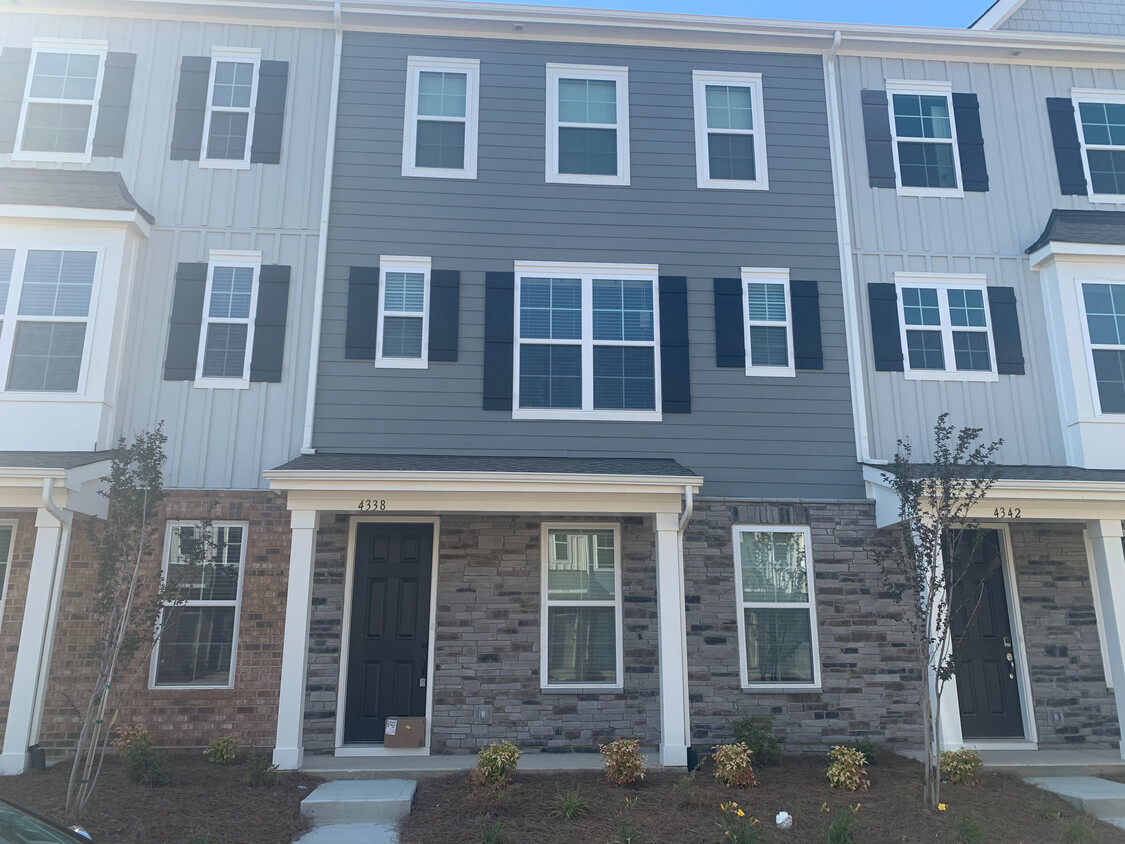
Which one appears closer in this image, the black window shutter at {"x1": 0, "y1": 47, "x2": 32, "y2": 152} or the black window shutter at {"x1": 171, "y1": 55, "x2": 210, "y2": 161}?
the black window shutter at {"x1": 0, "y1": 47, "x2": 32, "y2": 152}

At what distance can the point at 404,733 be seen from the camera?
8414 mm

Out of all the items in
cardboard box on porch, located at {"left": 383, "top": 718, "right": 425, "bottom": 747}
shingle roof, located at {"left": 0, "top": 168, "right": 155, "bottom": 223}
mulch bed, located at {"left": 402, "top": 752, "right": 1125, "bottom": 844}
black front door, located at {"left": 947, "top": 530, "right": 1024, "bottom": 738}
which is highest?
shingle roof, located at {"left": 0, "top": 168, "right": 155, "bottom": 223}

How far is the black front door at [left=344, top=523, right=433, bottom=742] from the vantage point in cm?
859

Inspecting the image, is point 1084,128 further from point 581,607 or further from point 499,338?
point 581,607

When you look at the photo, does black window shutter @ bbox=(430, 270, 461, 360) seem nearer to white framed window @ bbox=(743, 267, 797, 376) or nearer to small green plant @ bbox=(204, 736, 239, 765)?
white framed window @ bbox=(743, 267, 797, 376)

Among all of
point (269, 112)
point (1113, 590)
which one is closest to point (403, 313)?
point (269, 112)

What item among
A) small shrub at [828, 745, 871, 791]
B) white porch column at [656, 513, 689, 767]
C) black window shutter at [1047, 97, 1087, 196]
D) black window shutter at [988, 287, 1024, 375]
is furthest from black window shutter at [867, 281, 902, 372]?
small shrub at [828, 745, 871, 791]

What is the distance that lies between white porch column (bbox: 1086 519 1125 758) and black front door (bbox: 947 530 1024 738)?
38.1 inches

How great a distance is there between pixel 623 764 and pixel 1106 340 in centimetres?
764

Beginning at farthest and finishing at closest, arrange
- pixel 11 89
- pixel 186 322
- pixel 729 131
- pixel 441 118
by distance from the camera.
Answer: pixel 729 131, pixel 441 118, pixel 11 89, pixel 186 322

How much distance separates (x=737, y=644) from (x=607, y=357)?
3.49 m

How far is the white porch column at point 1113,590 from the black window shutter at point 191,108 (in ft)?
35.5

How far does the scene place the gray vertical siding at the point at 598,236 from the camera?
9.25 metres

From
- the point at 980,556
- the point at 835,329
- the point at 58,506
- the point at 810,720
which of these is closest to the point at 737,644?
the point at 810,720
